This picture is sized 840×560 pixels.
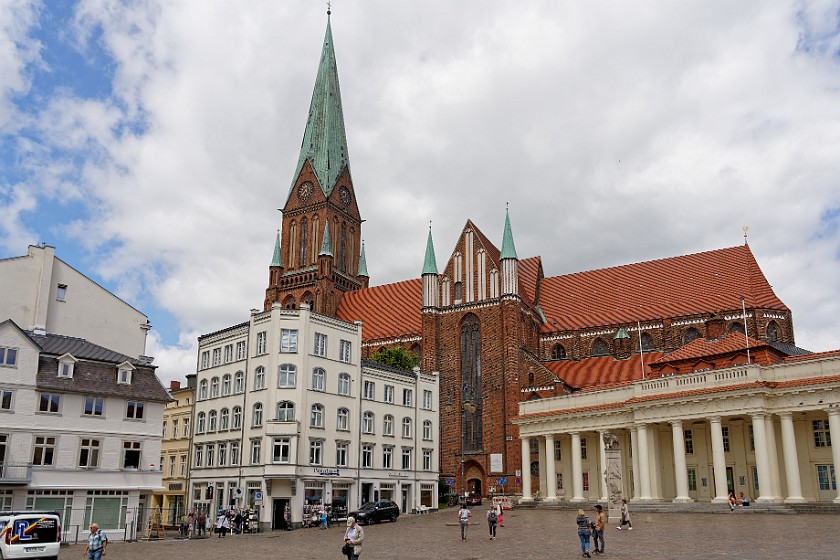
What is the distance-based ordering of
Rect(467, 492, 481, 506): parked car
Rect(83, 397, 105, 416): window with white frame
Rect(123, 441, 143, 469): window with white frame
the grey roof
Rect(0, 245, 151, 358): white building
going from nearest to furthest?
the grey roof → Rect(83, 397, 105, 416): window with white frame → Rect(123, 441, 143, 469): window with white frame → Rect(0, 245, 151, 358): white building → Rect(467, 492, 481, 506): parked car

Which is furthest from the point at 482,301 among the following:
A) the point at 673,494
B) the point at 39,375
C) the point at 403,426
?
the point at 39,375

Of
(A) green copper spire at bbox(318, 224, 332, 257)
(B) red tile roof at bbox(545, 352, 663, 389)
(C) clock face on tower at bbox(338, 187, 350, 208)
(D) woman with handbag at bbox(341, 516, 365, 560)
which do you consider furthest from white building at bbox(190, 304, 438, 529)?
(C) clock face on tower at bbox(338, 187, 350, 208)

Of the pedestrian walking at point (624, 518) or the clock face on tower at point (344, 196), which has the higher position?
the clock face on tower at point (344, 196)

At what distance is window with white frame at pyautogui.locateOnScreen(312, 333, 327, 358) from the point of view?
50562 millimetres

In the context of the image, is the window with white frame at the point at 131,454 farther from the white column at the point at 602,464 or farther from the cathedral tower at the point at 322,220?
the cathedral tower at the point at 322,220

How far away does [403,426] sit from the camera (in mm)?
58500

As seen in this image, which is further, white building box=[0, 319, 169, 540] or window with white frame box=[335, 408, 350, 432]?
window with white frame box=[335, 408, 350, 432]

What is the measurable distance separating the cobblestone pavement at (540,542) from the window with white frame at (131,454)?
182 inches

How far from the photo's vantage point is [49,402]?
124 feet

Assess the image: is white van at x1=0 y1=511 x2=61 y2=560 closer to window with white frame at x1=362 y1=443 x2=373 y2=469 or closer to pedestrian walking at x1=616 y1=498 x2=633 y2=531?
pedestrian walking at x1=616 y1=498 x2=633 y2=531

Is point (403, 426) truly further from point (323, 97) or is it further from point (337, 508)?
point (323, 97)

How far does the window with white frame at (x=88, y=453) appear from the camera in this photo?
3834 centimetres

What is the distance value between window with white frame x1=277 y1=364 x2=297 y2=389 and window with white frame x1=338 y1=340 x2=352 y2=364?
4506mm

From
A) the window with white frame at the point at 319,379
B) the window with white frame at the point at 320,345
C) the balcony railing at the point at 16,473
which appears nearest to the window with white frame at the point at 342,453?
the window with white frame at the point at 319,379
